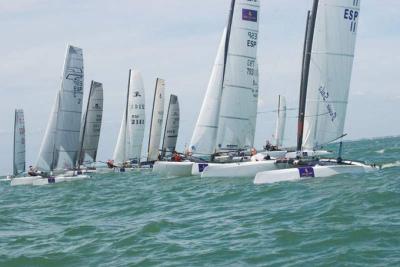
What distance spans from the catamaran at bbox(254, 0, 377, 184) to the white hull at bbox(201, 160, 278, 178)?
4.61 ft

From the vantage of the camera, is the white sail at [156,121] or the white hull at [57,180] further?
the white sail at [156,121]

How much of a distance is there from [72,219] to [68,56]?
61.1ft

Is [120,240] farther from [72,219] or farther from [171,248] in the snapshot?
[72,219]

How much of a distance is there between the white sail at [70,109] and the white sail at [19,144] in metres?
9.85

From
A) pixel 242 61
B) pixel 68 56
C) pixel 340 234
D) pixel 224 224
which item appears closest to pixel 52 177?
pixel 68 56

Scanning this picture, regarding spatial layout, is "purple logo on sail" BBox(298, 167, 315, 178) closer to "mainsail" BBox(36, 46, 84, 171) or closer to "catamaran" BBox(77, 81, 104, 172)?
"mainsail" BBox(36, 46, 84, 171)

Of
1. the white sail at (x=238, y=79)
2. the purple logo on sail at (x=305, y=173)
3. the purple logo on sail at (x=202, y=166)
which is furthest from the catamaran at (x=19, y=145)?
the purple logo on sail at (x=305, y=173)

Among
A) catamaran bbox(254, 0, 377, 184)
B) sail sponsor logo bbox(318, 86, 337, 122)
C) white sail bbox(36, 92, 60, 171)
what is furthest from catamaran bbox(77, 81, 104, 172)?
sail sponsor logo bbox(318, 86, 337, 122)

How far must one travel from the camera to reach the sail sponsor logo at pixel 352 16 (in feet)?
78.2

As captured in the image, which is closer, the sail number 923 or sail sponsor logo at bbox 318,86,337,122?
sail sponsor logo at bbox 318,86,337,122

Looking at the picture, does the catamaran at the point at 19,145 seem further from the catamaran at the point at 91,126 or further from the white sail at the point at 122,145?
the white sail at the point at 122,145

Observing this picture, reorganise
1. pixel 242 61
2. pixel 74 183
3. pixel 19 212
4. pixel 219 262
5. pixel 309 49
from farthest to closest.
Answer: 1. pixel 74 183
2. pixel 242 61
3. pixel 309 49
4. pixel 19 212
5. pixel 219 262

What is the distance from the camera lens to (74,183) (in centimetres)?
3184

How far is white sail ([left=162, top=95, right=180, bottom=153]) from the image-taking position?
44438 millimetres
